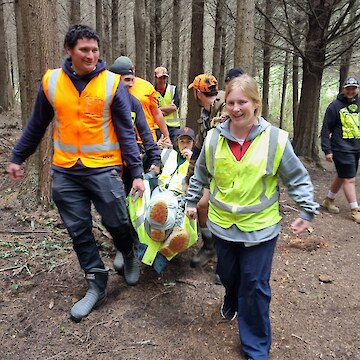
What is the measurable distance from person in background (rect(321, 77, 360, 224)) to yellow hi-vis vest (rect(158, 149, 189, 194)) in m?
2.95

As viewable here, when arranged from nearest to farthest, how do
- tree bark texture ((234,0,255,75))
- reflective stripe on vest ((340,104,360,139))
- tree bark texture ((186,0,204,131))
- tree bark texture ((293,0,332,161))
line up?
1. tree bark texture ((234,0,255,75))
2. reflective stripe on vest ((340,104,360,139))
3. tree bark texture ((293,0,332,161))
4. tree bark texture ((186,0,204,131))

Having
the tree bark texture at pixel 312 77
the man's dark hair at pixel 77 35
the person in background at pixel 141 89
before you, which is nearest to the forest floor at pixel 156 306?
the person in background at pixel 141 89

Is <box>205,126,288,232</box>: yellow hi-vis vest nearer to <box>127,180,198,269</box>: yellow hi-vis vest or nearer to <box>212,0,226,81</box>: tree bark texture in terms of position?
<box>127,180,198,269</box>: yellow hi-vis vest

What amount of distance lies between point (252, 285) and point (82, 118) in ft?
5.61

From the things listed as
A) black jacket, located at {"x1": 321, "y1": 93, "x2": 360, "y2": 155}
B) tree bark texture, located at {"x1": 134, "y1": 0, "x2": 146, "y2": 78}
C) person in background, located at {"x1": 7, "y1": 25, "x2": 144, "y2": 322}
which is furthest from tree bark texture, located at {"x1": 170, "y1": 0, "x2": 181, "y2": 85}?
person in background, located at {"x1": 7, "y1": 25, "x2": 144, "y2": 322}

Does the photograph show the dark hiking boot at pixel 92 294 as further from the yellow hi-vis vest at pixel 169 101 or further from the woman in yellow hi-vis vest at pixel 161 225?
the yellow hi-vis vest at pixel 169 101

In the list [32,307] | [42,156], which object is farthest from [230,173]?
[42,156]

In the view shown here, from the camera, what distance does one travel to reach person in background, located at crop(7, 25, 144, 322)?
3.07m

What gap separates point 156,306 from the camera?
3584 mm

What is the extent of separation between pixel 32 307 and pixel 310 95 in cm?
904

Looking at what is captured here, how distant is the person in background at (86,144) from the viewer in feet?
10.1

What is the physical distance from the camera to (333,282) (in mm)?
4230

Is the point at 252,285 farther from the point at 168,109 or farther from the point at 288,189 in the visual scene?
the point at 168,109

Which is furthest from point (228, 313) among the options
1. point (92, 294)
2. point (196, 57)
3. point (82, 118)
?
point (196, 57)
